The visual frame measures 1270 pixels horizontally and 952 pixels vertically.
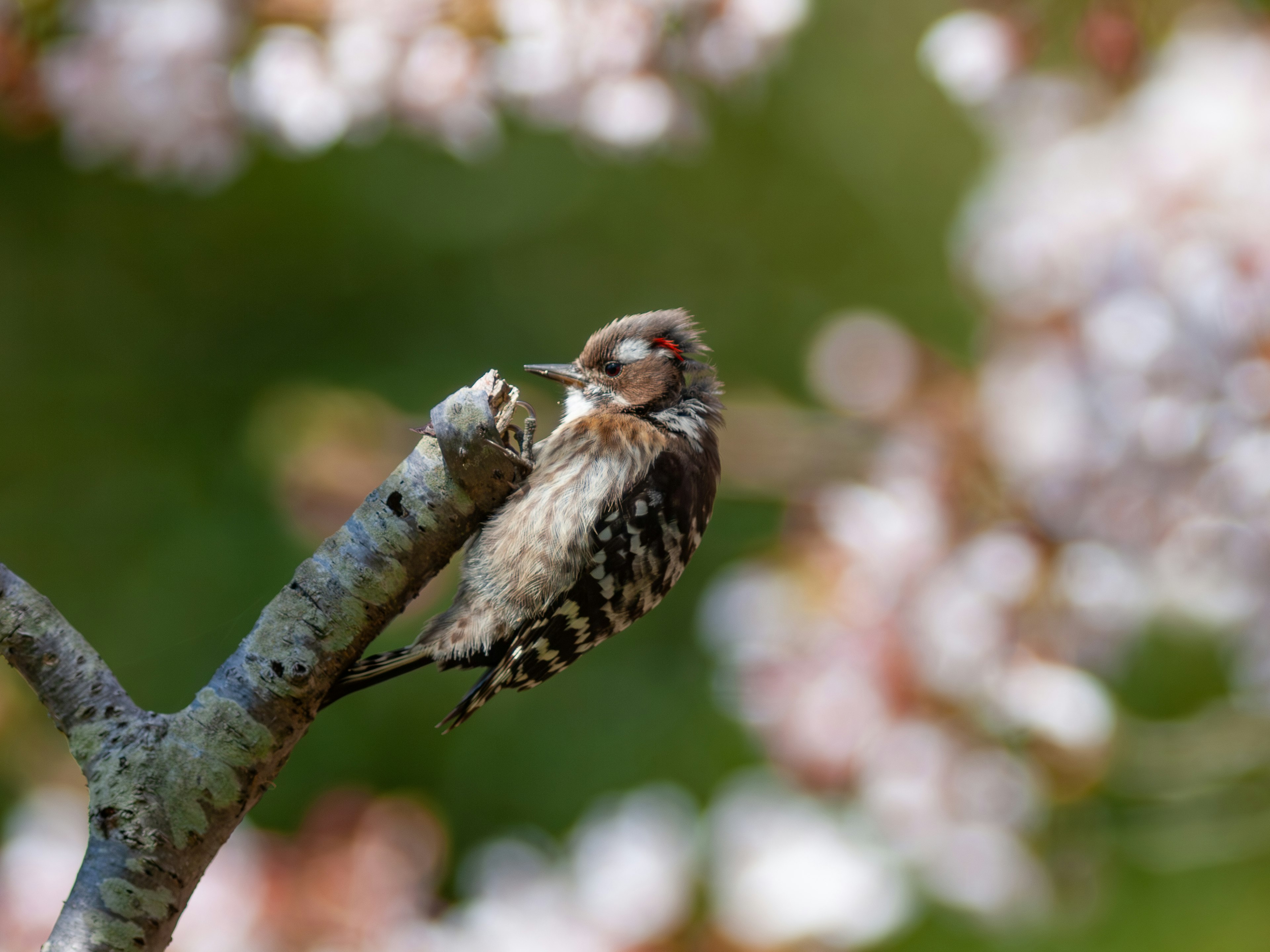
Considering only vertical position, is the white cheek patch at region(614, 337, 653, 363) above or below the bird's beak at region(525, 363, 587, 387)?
above

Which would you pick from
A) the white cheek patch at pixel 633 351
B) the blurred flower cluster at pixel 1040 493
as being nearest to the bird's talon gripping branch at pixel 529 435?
the white cheek patch at pixel 633 351

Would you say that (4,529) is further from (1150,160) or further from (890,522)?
(1150,160)

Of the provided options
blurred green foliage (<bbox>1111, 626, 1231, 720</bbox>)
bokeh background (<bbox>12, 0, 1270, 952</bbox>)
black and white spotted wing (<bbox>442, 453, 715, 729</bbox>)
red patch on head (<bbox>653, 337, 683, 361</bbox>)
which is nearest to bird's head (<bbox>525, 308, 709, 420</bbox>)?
red patch on head (<bbox>653, 337, 683, 361</bbox>)

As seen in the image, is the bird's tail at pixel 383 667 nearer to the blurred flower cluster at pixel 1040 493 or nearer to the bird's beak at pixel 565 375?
the bird's beak at pixel 565 375

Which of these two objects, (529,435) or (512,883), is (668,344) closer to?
(529,435)

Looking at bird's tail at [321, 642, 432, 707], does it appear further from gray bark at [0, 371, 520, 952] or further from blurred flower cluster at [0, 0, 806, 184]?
blurred flower cluster at [0, 0, 806, 184]

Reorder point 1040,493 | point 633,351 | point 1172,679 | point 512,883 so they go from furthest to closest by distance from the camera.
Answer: point 1172,679 → point 512,883 → point 1040,493 → point 633,351

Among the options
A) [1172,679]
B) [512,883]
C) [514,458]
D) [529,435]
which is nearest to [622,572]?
[529,435]
